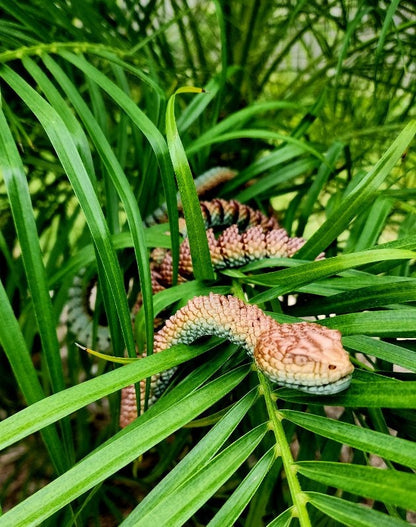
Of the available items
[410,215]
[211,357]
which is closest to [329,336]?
[211,357]

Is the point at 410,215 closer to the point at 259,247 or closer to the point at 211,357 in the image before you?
the point at 259,247

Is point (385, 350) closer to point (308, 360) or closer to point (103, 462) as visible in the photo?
point (308, 360)

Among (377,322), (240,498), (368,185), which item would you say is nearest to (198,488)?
(240,498)

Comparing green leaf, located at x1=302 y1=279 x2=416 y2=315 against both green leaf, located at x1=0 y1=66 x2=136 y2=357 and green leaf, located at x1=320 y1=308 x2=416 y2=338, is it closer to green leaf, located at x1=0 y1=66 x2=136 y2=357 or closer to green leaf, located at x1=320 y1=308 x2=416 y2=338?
green leaf, located at x1=320 y1=308 x2=416 y2=338

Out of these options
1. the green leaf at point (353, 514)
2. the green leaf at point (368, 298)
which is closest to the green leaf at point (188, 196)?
the green leaf at point (368, 298)

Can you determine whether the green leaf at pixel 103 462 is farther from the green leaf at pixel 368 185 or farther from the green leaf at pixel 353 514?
the green leaf at pixel 368 185

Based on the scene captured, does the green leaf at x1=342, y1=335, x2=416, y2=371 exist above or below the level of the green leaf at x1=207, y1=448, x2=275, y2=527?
above

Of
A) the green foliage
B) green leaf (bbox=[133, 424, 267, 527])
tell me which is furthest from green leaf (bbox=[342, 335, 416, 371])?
green leaf (bbox=[133, 424, 267, 527])

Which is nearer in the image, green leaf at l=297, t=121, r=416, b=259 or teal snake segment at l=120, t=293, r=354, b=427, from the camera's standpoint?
teal snake segment at l=120, t=293, r=354, b=427
